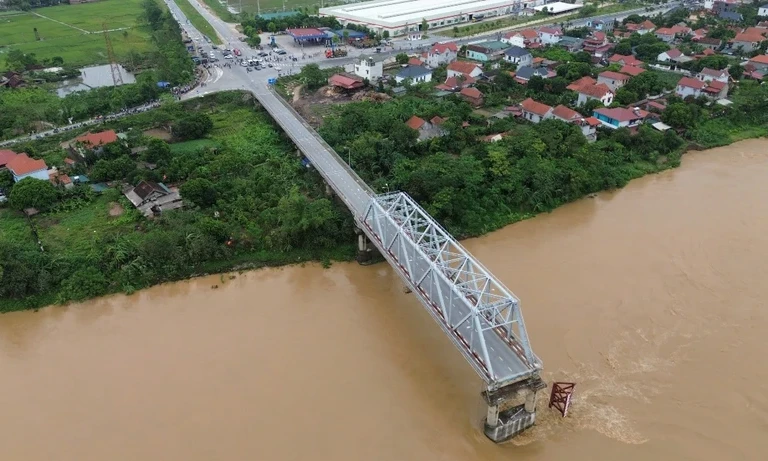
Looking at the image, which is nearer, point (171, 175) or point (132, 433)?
point (132, 433)

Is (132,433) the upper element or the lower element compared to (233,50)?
lower

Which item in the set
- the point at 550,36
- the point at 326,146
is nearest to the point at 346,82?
the point at 326,146

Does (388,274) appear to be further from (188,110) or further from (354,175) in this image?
(188,110)

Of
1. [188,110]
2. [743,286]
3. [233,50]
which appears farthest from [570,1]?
[743,286]

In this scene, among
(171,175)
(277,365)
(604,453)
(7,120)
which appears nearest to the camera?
(604,453)

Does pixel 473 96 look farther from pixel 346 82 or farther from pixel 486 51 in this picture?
pixel 486 51

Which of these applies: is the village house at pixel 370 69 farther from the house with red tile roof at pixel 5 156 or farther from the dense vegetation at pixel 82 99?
the house with red tile roof at pixel 5 156
